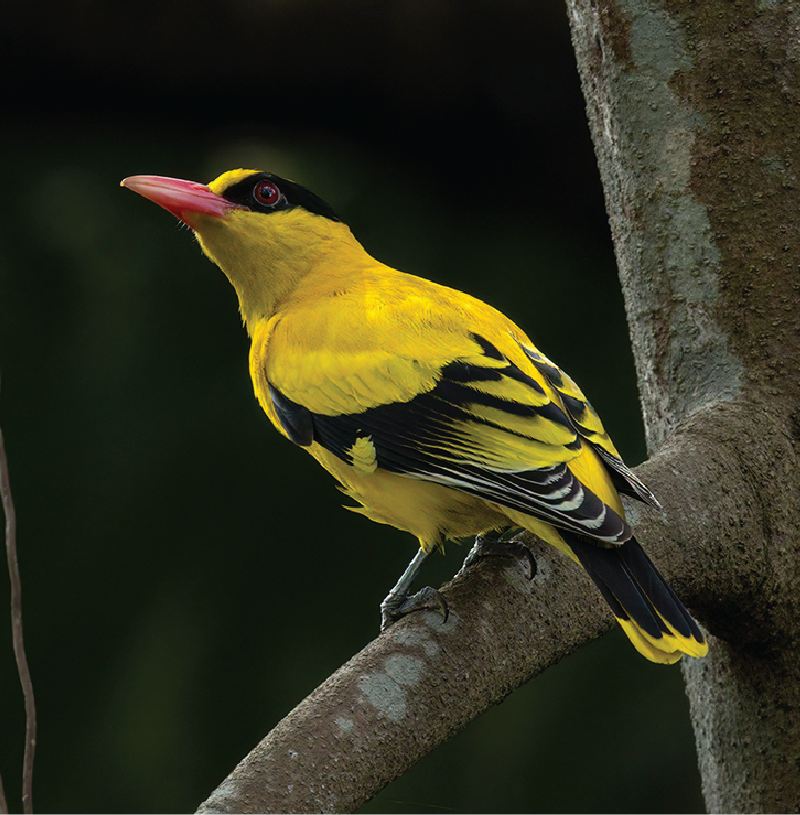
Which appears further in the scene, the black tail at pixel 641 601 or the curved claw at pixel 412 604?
the curved claw at pixel 412 604

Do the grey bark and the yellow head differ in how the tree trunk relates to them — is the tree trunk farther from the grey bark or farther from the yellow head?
the yellow head

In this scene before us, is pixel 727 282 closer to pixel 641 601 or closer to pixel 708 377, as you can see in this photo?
pixel 708 377

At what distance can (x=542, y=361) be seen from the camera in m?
1.83

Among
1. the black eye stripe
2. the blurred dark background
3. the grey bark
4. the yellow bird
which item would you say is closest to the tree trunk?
the grey bark

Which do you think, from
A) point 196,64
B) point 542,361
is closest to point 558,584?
point 542,361

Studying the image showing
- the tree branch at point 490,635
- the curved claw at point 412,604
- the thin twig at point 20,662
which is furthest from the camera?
the curved claw at point 412,604

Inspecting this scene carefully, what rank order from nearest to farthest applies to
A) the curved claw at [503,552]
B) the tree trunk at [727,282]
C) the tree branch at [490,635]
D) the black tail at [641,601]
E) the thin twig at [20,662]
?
the thin twig at [20,662] → the tree branch at [490,635] → the black tail at [641,601] → the curved claw at [503,552] → the tree trunk at [727,282]

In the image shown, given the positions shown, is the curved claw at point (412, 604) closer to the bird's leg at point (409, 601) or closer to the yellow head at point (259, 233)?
the bird's leg at point (409, 601)

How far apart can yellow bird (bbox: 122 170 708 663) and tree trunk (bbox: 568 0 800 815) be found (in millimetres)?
359

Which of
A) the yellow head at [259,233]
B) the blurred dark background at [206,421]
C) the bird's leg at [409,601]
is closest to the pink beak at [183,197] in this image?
the yellow head at [259,233]

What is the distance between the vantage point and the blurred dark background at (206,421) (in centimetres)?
378

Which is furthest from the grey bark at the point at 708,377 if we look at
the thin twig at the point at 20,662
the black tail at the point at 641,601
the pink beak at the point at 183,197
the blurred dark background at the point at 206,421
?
the blurred dark background at the point at 206,421

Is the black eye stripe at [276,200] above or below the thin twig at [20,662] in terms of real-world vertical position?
above

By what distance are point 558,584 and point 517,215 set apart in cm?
297
